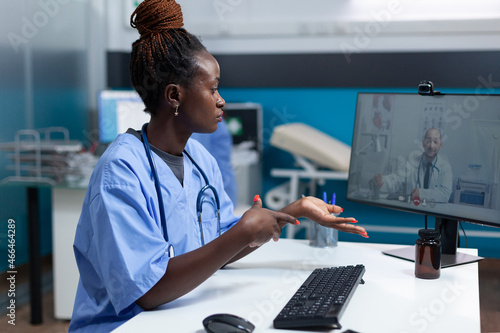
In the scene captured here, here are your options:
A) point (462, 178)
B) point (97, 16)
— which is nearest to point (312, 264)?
point (462, 178)

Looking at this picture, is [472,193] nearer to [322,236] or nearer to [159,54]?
[322,236]

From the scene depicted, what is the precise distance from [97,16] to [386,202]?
10.1 feet

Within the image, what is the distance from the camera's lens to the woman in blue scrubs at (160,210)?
1045 mm

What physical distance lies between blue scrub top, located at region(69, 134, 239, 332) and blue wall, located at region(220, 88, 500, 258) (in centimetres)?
261

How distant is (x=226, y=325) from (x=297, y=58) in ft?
10.4

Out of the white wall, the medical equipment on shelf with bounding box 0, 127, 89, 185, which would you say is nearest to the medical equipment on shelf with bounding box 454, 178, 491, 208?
the medical equipment on shelf with bounding box 0, 127, 89, 185

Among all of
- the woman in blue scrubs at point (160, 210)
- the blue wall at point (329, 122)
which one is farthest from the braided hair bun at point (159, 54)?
the blue wall at point (329, 122)

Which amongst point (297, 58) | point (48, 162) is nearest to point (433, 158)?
point (48, 162)

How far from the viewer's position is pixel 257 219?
1.06 meters

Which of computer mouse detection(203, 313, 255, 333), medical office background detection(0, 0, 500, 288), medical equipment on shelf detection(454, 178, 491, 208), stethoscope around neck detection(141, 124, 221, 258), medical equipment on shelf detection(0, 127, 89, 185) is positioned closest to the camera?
computer mouse detection(203, 313, 255, 333)

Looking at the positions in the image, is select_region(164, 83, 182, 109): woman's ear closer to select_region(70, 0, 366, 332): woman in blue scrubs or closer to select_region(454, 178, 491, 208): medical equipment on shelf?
select_region(70, 0, 366, 332): woman in blue scrubs

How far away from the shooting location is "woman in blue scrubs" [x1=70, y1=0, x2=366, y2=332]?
3.43 feet

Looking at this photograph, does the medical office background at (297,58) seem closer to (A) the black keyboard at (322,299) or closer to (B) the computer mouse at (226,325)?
(A) the black keyboard at (322,299)

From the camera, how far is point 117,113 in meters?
3.38
